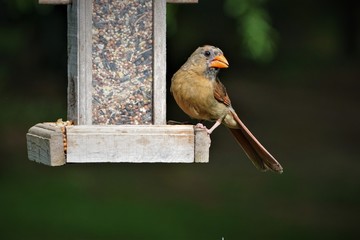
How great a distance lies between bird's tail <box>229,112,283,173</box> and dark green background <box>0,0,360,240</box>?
82.1 inches

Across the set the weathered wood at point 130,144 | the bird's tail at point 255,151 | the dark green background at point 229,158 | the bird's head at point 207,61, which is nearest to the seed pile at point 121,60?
the weathered wood at point 130,144

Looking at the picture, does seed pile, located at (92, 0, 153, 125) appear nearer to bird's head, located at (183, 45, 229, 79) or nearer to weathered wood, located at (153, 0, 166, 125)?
weathered wood, located at (153, 0, 166, 125)

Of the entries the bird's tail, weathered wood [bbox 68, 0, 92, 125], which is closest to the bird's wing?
the bird's tail

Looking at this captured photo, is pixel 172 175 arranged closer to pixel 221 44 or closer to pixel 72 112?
pixel 221 44

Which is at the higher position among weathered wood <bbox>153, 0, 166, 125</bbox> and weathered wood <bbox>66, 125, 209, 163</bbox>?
weathered wood <bbox>153, 0, 166, 125</bbox>

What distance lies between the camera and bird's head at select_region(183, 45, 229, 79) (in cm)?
503

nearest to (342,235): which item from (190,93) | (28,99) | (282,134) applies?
(282,134)

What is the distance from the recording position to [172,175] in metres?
9.65

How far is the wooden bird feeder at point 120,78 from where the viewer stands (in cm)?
468

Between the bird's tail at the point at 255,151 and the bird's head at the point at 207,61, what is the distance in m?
Result: 0.35

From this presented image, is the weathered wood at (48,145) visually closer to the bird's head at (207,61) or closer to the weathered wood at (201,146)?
the weathered wood at (201,146)

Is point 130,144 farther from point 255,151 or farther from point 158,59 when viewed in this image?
point 255,151

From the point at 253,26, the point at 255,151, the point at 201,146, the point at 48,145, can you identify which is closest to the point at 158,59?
the point at 201,146

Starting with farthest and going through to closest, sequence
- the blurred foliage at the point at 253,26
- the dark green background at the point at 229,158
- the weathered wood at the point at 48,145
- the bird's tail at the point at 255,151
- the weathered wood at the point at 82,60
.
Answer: the dark green background at the point at 229,158 → the blurred foliage at the point at 253,26 → the bird's tail at the point at 255,151 → the weathered wood at the point at 82,60 → the weathered wood at the point at 48,145
